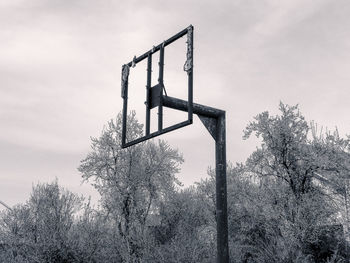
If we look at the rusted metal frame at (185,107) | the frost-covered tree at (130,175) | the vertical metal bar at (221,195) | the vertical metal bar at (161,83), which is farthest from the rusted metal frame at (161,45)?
the frost-covered tree at (130,175)

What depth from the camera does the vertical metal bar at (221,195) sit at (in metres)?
6.51

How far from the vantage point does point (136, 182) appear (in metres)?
29.7

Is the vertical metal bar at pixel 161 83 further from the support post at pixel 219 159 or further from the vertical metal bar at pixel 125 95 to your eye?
the vertical metal bar at pixel 125 95

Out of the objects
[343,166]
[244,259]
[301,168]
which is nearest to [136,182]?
[244,259]

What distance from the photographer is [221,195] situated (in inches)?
265

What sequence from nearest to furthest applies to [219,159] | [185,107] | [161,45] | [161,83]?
[219,159] → [185,107] → [161,83] → [161,45]

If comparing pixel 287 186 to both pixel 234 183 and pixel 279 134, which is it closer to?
pixel 279 134

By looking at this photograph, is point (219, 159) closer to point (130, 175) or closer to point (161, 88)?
point (161, 88)

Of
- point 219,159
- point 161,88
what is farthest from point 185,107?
point 219,159

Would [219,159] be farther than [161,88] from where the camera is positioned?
No

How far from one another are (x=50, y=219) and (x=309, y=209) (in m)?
15.3

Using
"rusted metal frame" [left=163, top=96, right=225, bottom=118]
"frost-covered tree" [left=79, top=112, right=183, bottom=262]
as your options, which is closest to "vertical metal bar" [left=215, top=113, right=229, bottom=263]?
"rusted metal frame" [left=163, top=96, right=225, bottom=118]

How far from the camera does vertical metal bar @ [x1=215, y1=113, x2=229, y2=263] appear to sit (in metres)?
6.51

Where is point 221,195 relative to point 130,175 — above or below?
below
